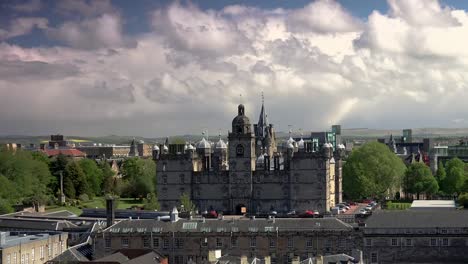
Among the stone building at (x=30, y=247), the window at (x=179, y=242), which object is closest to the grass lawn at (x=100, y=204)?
the stone building at (x=30, y=247)

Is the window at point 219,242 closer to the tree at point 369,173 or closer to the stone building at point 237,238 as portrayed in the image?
the stone building at point 237,238

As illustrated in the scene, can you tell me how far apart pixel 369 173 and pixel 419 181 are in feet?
35.6

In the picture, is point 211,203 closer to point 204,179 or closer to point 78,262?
point 204,179

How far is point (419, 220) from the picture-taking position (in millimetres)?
75188

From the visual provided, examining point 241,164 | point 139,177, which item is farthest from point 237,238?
point 139,177

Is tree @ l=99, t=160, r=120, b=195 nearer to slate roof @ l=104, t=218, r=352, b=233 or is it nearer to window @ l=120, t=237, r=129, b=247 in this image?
slate roof @ l=104, t=218, r=352, b=233

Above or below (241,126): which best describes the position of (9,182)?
below

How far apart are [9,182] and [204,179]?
108 feet

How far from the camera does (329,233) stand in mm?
74438

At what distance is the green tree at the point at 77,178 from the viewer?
472 ft

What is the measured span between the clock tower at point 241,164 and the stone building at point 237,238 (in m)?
36.8

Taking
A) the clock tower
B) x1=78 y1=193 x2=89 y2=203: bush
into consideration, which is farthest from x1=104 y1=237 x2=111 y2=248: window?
x1=78 y1=193 x2=89 y2=203: bush

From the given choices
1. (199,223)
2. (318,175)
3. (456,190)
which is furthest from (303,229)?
(456,190)

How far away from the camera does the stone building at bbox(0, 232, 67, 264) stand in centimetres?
7134
